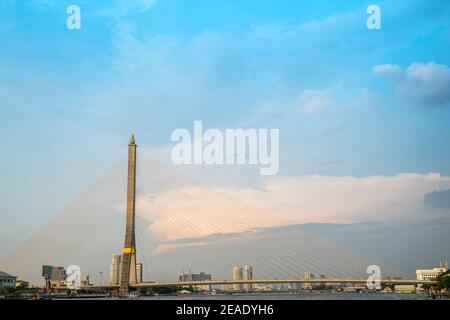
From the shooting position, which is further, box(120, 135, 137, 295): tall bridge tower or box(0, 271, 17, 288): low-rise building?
box(0, 271, 17, 288): low-rise building

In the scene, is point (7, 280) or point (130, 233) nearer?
point (130, 233)

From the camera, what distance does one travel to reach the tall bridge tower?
63594 mm

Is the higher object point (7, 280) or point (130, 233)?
point (130, 233)

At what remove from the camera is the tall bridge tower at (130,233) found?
63.6m

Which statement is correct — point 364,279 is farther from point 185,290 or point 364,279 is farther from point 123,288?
point 185,290

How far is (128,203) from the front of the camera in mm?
66938

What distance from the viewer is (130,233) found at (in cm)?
6431

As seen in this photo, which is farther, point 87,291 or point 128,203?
point 87,291

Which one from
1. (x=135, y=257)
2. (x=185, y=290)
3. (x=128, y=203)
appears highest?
(x=128, y=203)

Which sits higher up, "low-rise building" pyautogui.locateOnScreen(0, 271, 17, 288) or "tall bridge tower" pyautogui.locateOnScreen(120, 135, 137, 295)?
"tall bridge tower" pyautogui.locateOnScreen(120, 135, 137, 295)
